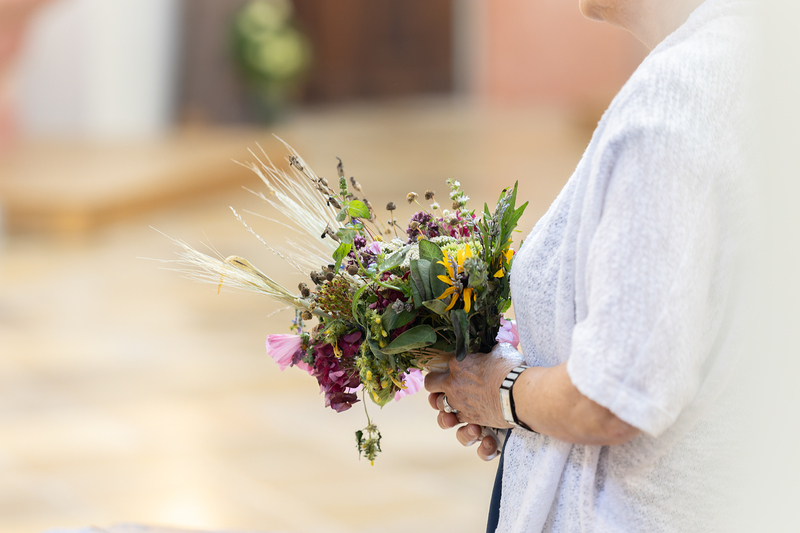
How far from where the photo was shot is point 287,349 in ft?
4.00

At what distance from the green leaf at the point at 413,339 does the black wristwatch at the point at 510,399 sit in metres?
0.10

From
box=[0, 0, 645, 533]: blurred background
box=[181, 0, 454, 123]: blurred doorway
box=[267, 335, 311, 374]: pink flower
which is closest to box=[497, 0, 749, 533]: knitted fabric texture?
box=[267, 335, 311, 374]: pink flower

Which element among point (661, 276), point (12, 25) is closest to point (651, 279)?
point (661, 276)

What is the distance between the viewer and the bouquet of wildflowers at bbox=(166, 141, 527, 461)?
1110 millimetres

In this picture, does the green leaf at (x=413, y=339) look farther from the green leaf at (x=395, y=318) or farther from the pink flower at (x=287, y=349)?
the pink flower at (x=287, y=349)

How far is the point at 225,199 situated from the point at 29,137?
2.36 m

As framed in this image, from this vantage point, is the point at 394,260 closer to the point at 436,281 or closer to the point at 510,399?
the point at 436,281

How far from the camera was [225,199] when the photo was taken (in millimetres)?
7344

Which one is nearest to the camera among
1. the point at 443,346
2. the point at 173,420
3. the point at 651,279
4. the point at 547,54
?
the point at 651,279

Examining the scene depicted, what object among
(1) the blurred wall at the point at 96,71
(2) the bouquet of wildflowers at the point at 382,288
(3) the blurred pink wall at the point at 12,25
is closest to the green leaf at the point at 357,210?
(2) the bouquet of wildflowers at the point at 382,288

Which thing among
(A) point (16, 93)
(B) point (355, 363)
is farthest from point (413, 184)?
(B) point (355, 363)

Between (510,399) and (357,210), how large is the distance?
300 mm

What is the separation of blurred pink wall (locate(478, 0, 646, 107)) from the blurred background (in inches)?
1.1

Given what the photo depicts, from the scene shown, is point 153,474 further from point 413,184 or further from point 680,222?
point 413,184
